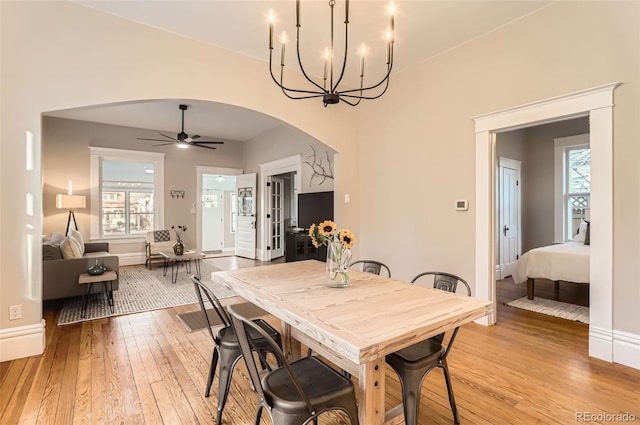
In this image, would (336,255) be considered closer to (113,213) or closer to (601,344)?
(601,344)

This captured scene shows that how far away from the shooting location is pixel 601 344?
2.54 m

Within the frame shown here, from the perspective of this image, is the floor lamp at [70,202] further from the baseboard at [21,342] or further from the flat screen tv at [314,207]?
the flat screen tv at [314,207]

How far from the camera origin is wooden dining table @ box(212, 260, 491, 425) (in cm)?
125

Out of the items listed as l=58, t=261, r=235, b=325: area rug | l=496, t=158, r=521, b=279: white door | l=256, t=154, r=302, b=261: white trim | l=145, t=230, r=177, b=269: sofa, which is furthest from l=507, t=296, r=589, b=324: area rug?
l=145, t=230, r=177, b=269: sofa

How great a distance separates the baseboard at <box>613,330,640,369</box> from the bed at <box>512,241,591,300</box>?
1.58 meters

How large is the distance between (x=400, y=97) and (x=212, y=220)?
6.83 metres

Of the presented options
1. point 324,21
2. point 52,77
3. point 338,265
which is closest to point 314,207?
point 324,21

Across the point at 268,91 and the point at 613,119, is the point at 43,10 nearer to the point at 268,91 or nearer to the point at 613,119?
the point at 268,91

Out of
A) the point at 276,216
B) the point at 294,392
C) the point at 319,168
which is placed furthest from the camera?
the point at 276,216

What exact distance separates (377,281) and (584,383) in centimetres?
164

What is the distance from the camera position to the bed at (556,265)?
3.86 m

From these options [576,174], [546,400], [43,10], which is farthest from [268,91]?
[576,174]

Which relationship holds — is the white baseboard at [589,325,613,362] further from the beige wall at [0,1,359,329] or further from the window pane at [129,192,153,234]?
the window pane at [129,192,153,234]

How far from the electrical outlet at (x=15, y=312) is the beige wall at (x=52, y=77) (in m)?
0.03
